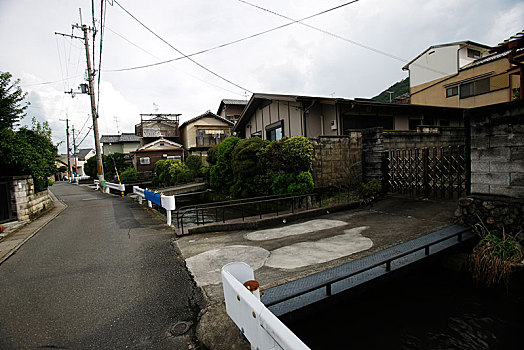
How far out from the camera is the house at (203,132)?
1326 inches

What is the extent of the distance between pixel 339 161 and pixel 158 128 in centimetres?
3362

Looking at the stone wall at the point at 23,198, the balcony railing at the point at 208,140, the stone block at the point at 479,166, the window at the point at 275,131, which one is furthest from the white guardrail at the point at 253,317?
the balcony railing at the point at 208,140

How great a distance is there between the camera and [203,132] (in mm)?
34062

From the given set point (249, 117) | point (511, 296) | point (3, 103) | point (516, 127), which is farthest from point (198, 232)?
point (3, 103)

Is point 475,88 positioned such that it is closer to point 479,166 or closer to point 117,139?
point 479,166

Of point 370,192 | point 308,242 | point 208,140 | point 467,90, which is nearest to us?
point 308,242

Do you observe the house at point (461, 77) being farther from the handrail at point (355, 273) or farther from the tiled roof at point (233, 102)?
the tiled roof at point (233, 102)

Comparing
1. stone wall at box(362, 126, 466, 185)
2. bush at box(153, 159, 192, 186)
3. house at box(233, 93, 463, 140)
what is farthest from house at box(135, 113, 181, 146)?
stone wall at box(362, 126, 466, 185)

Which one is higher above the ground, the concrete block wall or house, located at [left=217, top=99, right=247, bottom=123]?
house, located at [left=217, top=99, right=247, bottom=123]

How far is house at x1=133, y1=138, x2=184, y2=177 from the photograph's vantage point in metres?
31.2

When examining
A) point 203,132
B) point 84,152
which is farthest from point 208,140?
point 84,152

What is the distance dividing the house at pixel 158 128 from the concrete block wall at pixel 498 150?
37111 millimetres

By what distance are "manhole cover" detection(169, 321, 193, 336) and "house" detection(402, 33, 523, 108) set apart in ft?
73.0

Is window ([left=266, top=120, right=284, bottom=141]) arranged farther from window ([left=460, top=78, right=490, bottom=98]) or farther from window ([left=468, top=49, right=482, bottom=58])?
window ([left=468, top=49, right=482, bottom=58])
